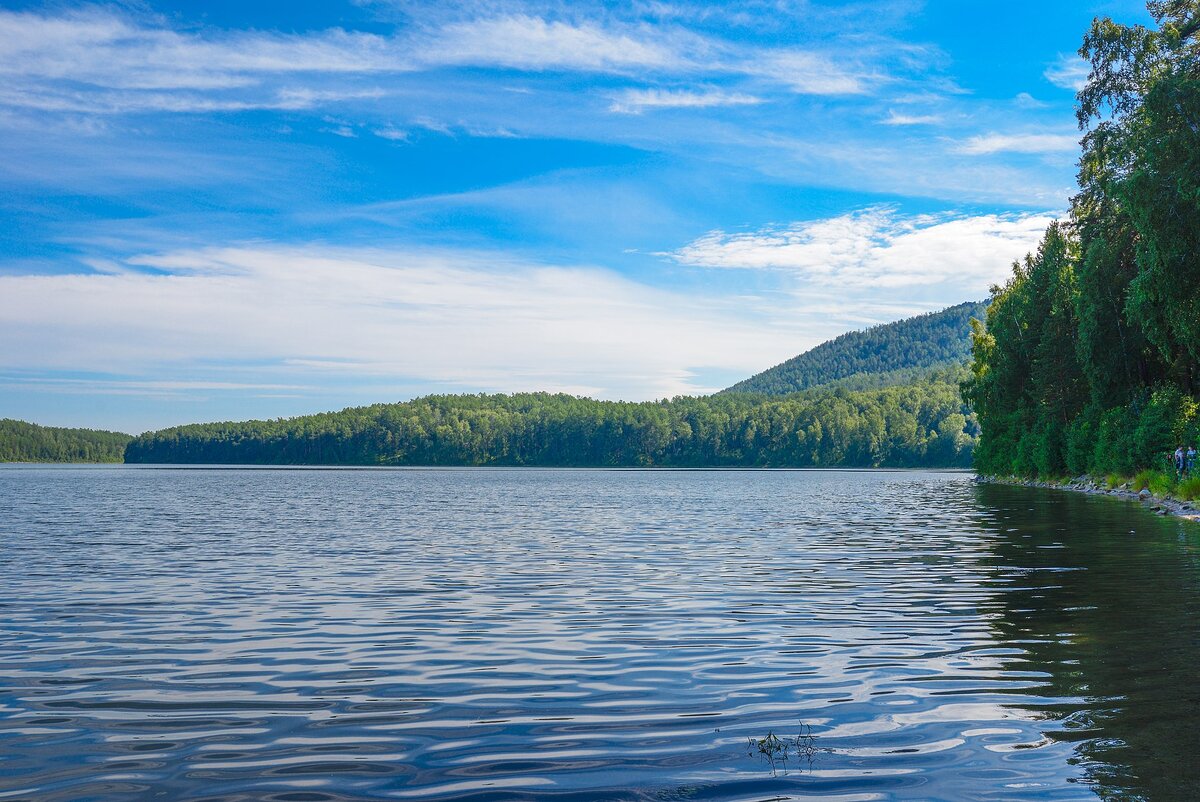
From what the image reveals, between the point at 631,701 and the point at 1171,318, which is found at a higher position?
the point at 1171,318

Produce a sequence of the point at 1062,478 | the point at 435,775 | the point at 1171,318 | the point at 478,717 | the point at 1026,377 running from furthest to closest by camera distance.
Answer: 1. the point at 1026,377
2. the point at 1062,478
3. the point at 1171,318
4. the point at 478,717
5. the point at 435,775

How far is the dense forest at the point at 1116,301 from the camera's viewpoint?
1489 inches

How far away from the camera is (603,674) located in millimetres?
12891

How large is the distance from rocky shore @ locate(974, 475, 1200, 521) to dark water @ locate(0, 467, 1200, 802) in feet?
44.5

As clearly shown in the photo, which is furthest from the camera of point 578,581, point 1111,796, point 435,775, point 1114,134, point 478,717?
point 1114,134

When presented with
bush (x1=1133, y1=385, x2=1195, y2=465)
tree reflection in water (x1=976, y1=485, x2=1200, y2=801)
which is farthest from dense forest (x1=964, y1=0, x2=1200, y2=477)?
tree reflection in water (x1=976, y1=485, x2=1200, y2=801)

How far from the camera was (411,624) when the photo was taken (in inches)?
669

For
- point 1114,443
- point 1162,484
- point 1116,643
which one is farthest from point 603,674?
point 1114,443

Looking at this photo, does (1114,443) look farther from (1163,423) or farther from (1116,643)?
(1116,643)

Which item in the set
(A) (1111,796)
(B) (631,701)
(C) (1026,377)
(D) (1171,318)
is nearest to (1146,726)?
(A) (1111,796)

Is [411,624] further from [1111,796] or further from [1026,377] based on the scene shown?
[1026,377]

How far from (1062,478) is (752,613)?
2621 inches

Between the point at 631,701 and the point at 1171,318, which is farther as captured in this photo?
the point at 1171,318

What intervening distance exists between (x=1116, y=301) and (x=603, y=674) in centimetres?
5528
